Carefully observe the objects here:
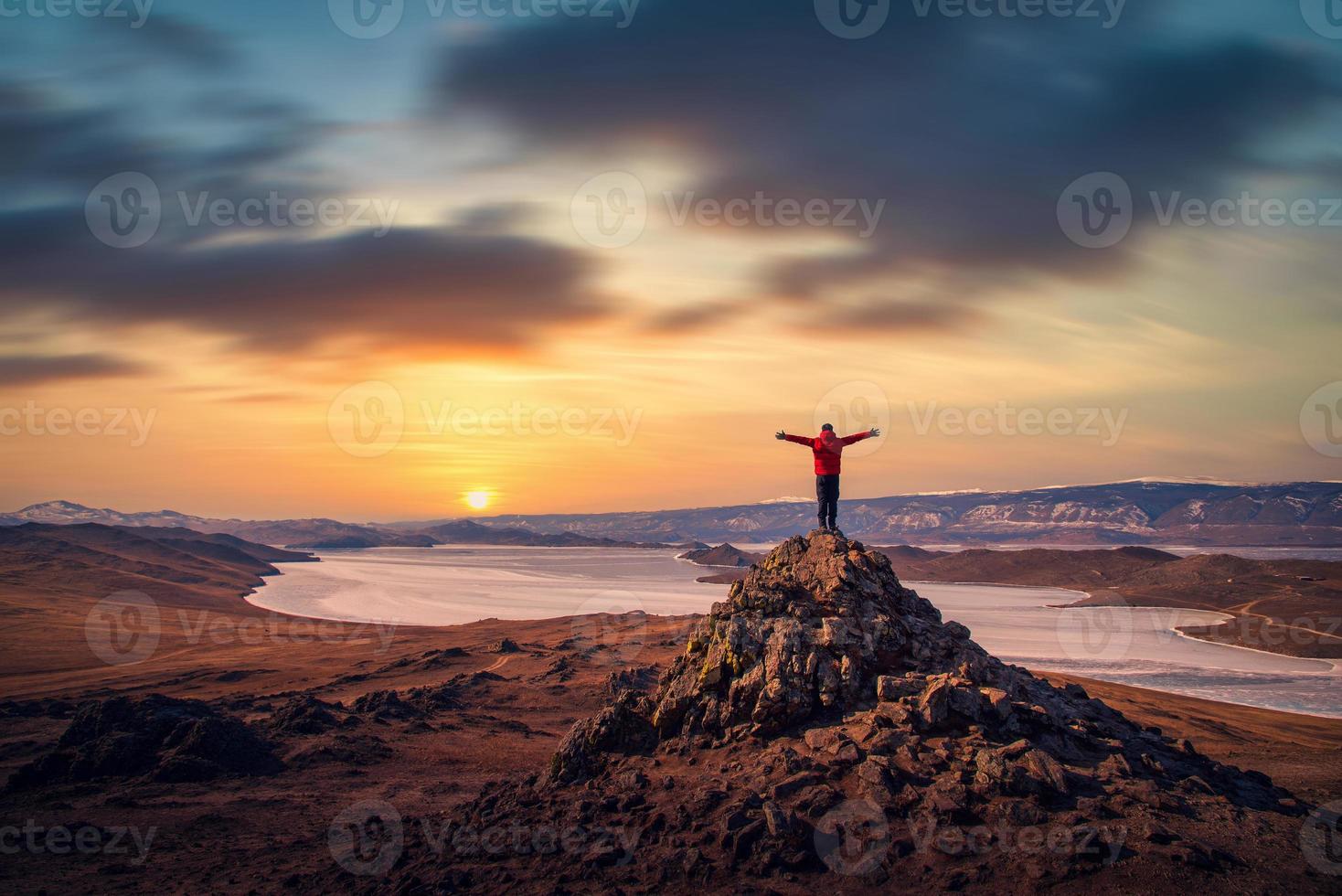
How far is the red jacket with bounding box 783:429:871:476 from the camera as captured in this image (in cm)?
1678

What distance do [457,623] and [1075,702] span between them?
2224 inches

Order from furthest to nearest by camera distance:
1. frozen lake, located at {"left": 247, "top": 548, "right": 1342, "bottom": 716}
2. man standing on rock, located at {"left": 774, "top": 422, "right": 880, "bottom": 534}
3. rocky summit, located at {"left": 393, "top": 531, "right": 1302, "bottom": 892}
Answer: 1. frozen lake, located at {"left": 247, "top": 548, "right": 1342, "bottom": 716}
2. man standing on rock, located at {"left": 774, "top": 422, "right": 880, "bottom": 534}
3. rocky summit, located at {"left": 393, "top": 531, "right": 1302, "bottom": 892}

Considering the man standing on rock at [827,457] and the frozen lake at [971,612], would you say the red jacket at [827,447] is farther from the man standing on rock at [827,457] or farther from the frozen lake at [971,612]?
the frozen lake at [971,612]

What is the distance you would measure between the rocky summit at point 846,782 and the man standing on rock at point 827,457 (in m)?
1.11

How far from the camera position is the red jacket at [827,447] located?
16781 millimetres

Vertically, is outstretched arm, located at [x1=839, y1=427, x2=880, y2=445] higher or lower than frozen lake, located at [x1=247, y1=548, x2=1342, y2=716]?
higher

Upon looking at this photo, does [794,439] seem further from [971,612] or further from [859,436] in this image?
[971,612]

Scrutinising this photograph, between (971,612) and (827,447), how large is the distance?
2403 inches

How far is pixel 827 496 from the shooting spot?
17.5m

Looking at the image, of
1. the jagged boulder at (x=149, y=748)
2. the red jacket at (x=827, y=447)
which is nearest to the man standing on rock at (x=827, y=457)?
the red jacket at (x=827, y=447)

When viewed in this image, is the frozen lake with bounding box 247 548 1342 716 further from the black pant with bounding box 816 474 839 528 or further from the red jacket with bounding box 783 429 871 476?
the red jacket with bounding box 783 429 871 476

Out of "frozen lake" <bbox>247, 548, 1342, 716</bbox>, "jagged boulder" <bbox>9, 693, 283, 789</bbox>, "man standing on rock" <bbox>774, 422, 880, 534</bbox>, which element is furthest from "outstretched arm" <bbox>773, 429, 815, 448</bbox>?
"frozen lake" <bbox>247, 548, 1342, 716</bbox>

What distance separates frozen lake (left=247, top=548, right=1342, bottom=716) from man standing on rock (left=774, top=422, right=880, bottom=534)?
31.4 m

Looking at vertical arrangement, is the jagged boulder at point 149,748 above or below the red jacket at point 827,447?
below
